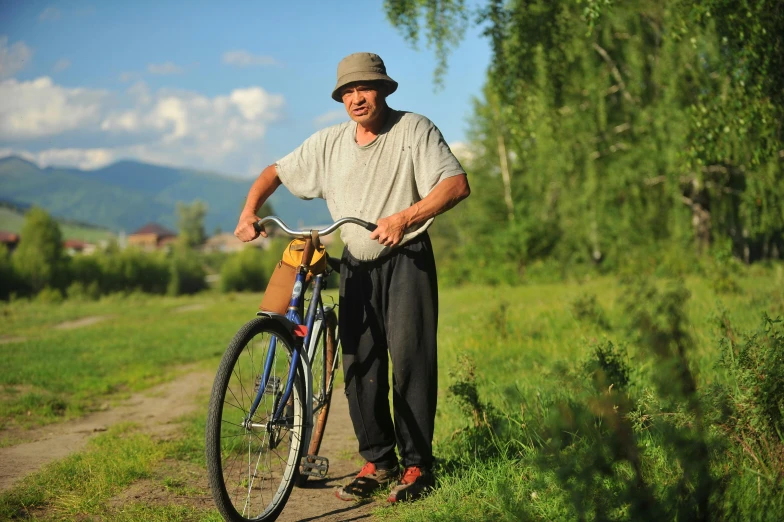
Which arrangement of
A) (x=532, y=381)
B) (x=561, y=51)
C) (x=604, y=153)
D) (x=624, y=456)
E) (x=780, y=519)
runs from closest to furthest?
(x=780, y=519), (x=624, y=456), (x=532, y=381), (x=561, y=51), (x=604, y=153)

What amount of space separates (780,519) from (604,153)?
24.7 m

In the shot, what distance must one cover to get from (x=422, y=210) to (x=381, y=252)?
460 mm

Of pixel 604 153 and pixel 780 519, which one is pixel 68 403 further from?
pixel 604 153

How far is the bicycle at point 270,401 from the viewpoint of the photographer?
3.74 m

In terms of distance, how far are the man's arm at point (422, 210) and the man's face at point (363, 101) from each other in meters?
0.54

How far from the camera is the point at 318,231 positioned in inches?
172

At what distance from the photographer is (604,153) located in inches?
1064

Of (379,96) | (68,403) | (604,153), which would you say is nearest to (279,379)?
(379,96)

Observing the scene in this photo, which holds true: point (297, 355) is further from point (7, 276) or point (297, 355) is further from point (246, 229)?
point (7, 276)

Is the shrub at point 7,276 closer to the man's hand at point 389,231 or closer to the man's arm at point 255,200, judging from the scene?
the man's arm at point 255,200

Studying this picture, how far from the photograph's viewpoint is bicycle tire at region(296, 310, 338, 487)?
493cm

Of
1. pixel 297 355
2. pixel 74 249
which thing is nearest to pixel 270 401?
pixel 297 355

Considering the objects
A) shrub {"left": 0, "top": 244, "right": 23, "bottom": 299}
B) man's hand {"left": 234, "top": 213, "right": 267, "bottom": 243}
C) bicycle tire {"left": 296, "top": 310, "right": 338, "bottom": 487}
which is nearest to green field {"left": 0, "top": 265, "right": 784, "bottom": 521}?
bicycle tire {"left": 296, "top": 310, "right": 338, "bottom": 487}

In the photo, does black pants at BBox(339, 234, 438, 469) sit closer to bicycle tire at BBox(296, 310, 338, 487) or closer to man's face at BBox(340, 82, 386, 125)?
bicycle tire at BBox(296, 310, 338, 487)
